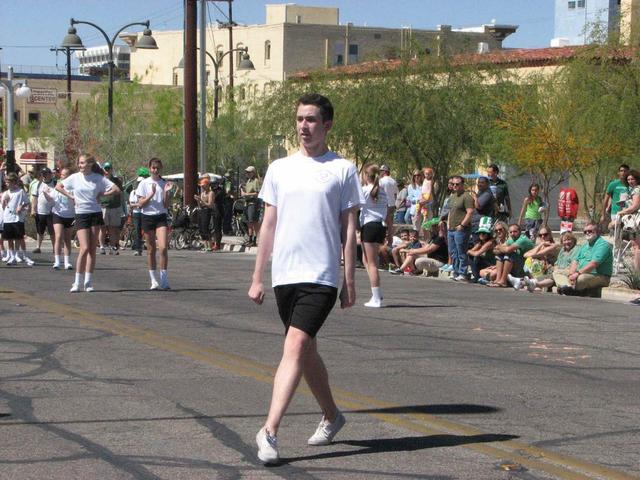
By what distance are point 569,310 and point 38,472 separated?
9861mm

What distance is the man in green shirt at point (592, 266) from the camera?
17.9 metres

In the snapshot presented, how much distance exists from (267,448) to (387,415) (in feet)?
5.29

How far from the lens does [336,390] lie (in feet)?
29.7

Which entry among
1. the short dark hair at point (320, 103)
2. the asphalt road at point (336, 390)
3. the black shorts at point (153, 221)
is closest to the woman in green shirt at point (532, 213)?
the asphalt road at point (336, 390)

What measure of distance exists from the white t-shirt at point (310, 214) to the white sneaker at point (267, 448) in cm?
81

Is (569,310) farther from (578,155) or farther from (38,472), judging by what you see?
(578,155)

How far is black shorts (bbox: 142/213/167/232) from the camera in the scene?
16.4 meters

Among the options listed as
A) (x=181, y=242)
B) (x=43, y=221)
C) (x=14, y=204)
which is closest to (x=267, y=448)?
(x=14, y=204)

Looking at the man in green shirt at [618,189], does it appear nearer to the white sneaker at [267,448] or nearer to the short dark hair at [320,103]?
the short dark hair at [320,103]

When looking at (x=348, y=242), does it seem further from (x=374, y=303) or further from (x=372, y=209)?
(x=372, y=209)

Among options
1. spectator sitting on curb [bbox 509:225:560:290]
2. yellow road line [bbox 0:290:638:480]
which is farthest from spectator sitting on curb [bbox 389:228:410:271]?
yellow road line [bbox 0:290:638:480]

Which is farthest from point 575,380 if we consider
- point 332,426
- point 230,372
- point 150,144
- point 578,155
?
point 150,144

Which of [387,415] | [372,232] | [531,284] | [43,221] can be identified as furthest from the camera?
[43,221]

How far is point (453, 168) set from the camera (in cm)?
4406
